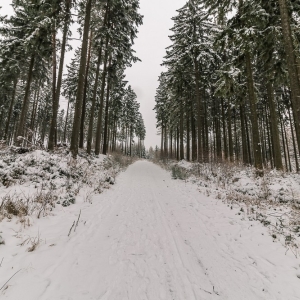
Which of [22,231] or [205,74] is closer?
[22,231]

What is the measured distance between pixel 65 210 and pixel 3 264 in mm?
2335

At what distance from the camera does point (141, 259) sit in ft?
9.38

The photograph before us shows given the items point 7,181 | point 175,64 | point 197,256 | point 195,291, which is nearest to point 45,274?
point 195,291

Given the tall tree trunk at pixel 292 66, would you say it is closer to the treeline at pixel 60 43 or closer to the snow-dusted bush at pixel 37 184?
the snow-dusted bush at pixel 37 184

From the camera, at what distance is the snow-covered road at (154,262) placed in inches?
85.0

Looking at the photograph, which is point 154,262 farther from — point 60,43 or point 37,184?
point 60,43

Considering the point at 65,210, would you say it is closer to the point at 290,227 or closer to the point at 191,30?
the point at 290,227

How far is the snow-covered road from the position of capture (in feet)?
7.08

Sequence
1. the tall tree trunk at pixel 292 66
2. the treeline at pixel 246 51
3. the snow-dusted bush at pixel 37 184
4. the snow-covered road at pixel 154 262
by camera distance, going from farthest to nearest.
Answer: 1. the treeline at pixel 246 51
2. the tall tree trunk at pixel 292 66
3. the snow-dusted bush at pixel 37 184
4. the snow-covered road at pixel 154 262

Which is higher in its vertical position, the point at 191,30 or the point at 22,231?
the point at 191,30

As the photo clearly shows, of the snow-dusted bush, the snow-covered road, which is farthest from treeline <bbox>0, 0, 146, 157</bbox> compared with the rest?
the snow-covered road

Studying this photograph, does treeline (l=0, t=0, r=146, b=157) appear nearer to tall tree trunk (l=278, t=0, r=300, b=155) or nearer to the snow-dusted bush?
the snow-dusted bush

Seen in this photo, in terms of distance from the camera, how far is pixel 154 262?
2799mm

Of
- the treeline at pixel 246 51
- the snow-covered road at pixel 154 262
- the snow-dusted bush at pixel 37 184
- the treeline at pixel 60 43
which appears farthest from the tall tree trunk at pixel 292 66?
the treeline at pixel 60 43
